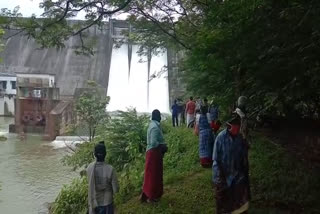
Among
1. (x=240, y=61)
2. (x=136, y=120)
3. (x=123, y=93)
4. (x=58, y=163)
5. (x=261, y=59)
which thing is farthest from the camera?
(x=123, y=93)

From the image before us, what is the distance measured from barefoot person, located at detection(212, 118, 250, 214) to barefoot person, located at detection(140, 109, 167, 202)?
1448 millimetres

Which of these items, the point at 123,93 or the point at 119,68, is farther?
the point at 119,68

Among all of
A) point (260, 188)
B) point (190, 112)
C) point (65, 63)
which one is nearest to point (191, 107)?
point (190, 112)

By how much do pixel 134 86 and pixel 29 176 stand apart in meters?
27.0

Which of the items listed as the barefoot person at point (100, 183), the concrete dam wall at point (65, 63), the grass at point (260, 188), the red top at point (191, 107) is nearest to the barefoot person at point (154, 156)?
the grass at point (260, 188)

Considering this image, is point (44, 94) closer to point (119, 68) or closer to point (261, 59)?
point (119, 68)

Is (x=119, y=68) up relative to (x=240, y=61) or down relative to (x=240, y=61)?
up

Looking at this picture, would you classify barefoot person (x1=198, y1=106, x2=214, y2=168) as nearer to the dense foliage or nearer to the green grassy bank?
the green grassy bank

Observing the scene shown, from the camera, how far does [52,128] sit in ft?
101

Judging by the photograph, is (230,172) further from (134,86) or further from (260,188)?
(134,86)

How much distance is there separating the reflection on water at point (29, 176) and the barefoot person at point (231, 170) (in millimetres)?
8801

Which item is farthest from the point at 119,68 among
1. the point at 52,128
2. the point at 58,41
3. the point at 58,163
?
the point at 58,41

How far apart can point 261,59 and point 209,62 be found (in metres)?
0.89

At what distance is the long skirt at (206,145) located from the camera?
7.82 meters
